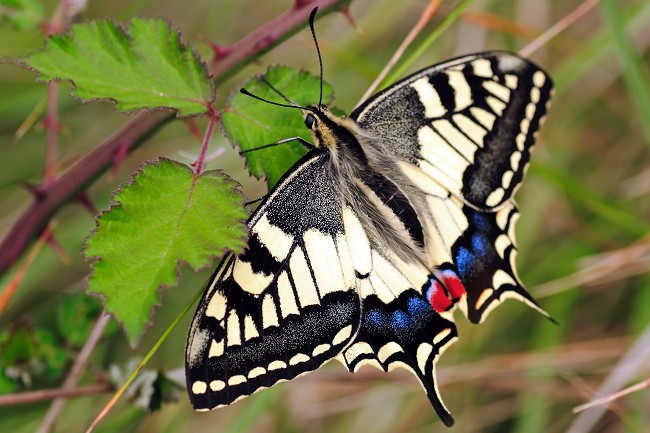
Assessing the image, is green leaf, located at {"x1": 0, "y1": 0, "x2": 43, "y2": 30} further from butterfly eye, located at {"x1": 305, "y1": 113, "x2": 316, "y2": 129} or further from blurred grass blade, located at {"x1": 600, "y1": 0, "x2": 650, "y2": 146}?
blurred grass blade, located at {"x1": 600, "y1": 0, "x2": 650, "y2": 146}

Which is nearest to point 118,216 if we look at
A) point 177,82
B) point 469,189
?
point 177,82

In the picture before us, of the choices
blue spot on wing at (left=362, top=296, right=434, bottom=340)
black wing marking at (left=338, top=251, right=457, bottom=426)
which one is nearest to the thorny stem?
black wing marking at (left=338, top=251, right=457, bottom=426)

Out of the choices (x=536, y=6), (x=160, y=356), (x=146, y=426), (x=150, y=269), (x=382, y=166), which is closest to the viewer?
(x=150, y=269)

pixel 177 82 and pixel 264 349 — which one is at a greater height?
pixel 177 82

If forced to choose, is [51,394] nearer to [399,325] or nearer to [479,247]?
[399,325]

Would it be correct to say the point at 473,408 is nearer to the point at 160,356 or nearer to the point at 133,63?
the point at 160,356

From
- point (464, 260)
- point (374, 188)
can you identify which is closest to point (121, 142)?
point (374, 188)
